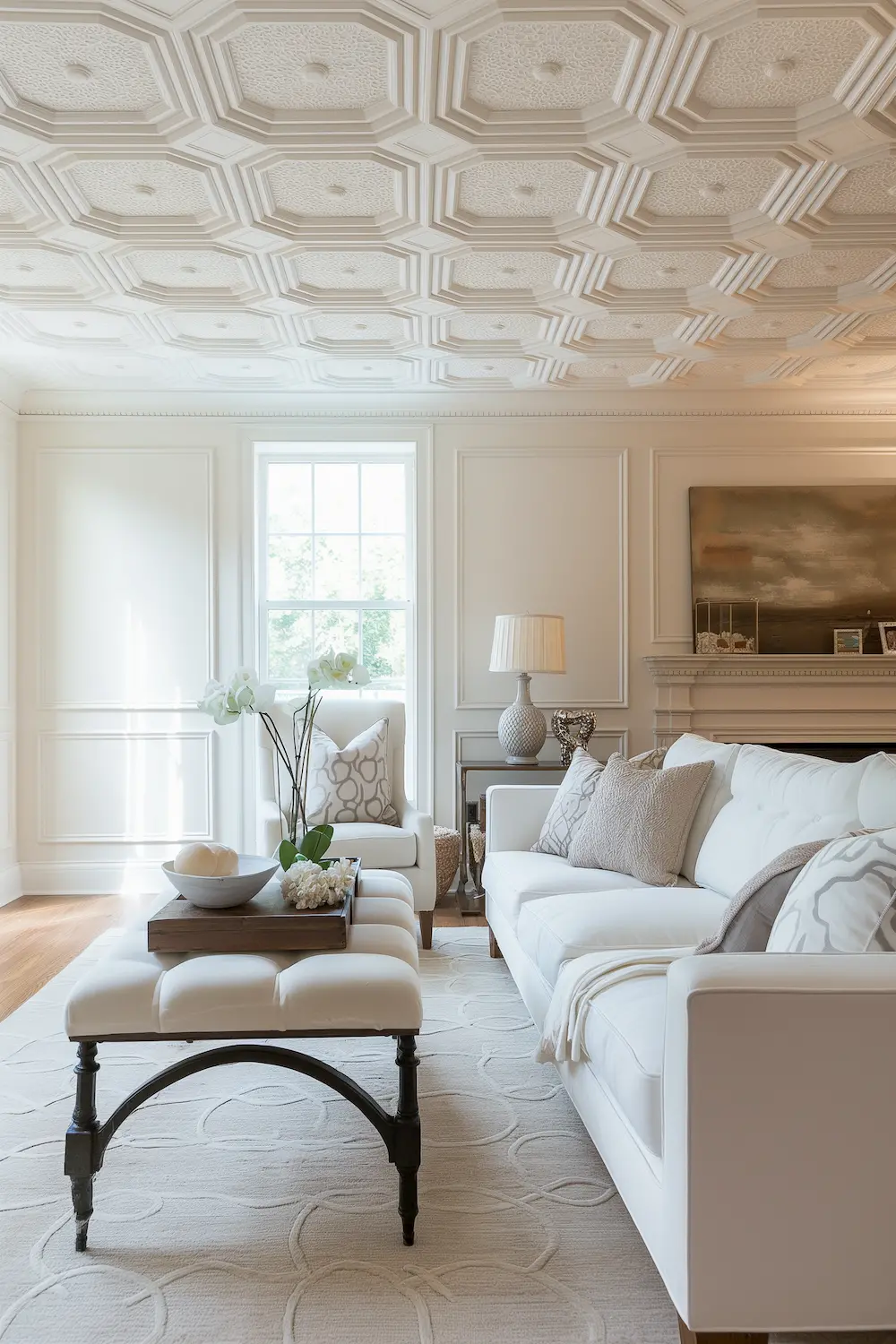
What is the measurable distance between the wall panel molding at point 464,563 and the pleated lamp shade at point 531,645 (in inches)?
20.2

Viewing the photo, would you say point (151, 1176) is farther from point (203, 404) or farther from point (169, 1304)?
point (203, 404)

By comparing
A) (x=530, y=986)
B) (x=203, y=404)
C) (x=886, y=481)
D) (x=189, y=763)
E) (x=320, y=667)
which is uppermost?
(x=203, y=404)

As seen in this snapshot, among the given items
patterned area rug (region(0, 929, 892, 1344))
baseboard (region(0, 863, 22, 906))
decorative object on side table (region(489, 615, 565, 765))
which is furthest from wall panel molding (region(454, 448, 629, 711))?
patterned area rug (region(0, 929, 892, 1344))

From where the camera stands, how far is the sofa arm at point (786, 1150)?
1361 millimetres

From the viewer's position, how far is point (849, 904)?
1574mm

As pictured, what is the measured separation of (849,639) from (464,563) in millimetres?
2133

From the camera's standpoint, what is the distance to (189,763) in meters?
5.35

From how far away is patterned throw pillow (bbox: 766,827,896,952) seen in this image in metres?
1.54

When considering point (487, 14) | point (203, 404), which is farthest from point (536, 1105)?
point (203, 404)

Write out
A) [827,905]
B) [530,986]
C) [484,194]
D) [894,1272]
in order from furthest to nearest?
[484,194] < [530,986] < [827,905] < [894,1272]

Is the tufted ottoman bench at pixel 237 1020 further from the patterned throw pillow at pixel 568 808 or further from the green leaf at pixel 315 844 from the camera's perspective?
the patterned throw pillow at pixel 568 808

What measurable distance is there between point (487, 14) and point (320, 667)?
1.58 metres

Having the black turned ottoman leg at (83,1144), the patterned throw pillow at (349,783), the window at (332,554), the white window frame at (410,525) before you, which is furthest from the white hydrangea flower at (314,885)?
the window at (332,554)

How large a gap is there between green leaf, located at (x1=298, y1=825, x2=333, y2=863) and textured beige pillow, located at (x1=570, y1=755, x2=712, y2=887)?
1028mm
